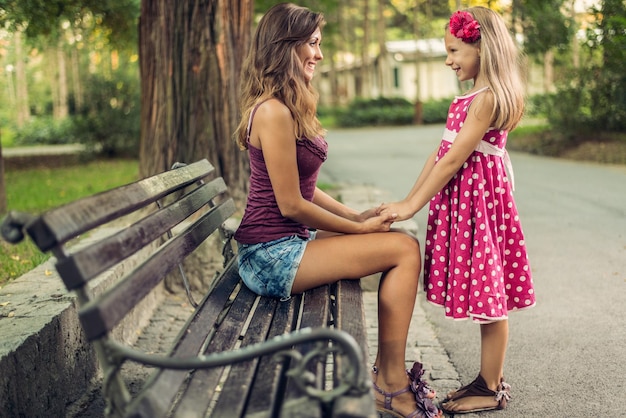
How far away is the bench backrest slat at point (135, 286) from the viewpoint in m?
2.03

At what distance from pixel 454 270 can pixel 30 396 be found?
72.2 inches

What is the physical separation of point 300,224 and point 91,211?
3.94 ft

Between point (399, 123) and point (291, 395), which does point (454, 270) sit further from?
point (399, 123)

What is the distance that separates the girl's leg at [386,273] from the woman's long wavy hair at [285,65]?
19.7 inches

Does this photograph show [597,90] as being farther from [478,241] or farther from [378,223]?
[378,223]

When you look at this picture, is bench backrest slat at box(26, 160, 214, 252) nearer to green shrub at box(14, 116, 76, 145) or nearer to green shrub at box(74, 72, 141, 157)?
green shrub at box(74, 72, 141, 157)

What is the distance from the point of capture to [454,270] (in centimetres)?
322

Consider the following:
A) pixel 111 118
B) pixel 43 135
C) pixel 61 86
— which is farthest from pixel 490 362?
pixel 61 86

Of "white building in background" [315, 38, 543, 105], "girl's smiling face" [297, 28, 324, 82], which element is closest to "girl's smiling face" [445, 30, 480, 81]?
"girl's smiling face" [297, 28, 324, 82]

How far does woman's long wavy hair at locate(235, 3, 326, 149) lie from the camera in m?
3.11

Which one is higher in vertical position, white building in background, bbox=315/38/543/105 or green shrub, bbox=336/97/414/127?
white building in background, bbox=315/38/543/105

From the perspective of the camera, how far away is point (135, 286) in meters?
2.35

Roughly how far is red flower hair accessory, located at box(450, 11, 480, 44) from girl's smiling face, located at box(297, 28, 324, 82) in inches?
22.9

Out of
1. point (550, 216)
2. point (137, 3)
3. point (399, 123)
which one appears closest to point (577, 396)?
point (550, 216)
